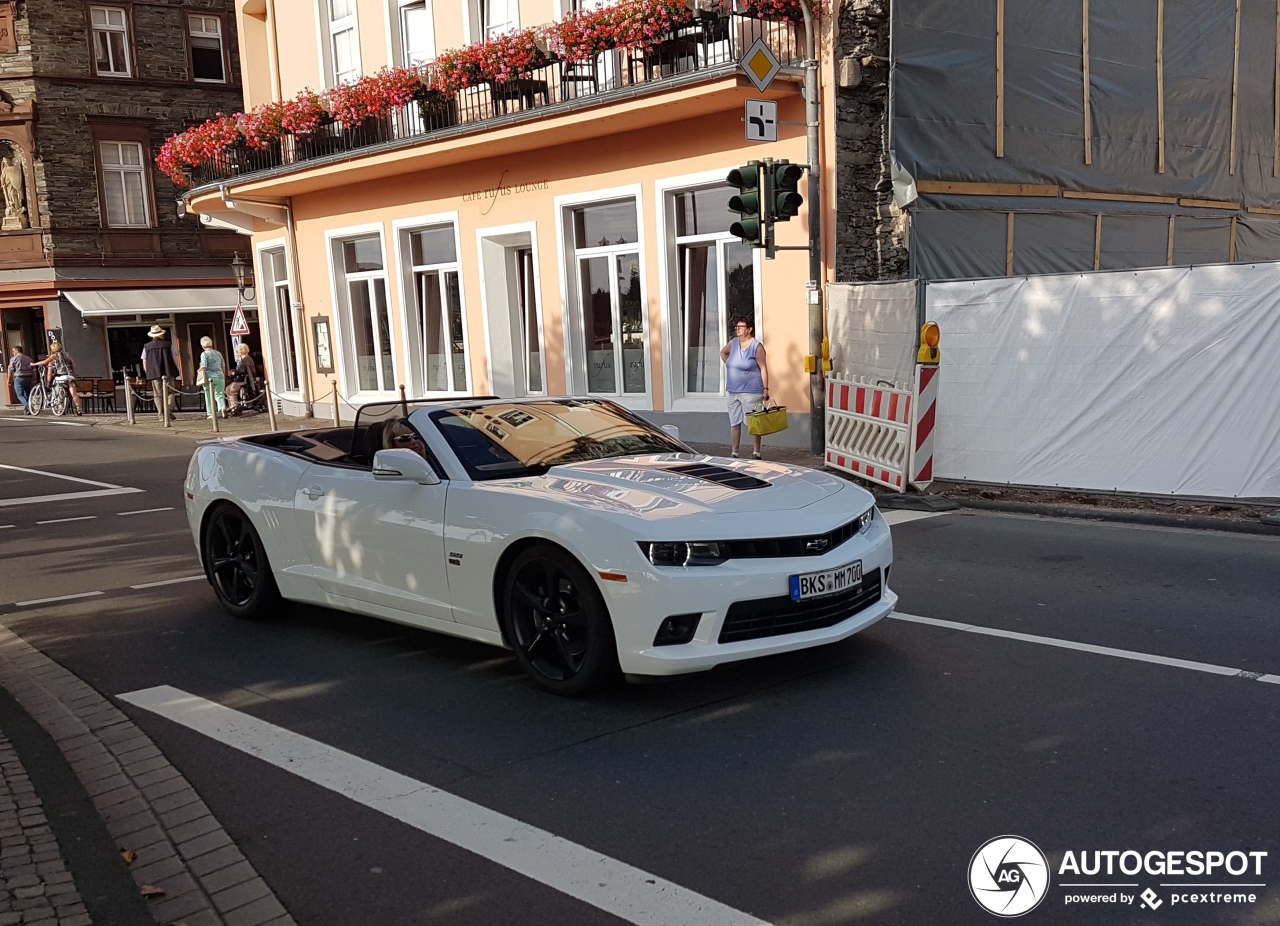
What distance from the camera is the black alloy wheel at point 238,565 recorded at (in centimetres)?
723

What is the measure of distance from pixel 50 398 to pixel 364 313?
12448 millimetres

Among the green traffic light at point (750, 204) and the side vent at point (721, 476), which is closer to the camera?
the side vent at point (721, 476)

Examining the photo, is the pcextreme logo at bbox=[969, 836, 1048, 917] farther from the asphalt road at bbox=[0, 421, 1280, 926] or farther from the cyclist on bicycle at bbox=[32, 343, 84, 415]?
the cyclist on bicycle at bbox=[32, 343, 84, 415]

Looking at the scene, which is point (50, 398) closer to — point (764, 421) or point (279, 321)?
point (279, 321)

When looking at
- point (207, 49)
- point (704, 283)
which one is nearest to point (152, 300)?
point (207, 49)

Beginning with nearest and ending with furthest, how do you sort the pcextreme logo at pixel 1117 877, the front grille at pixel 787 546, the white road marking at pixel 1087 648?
the pcextreme logo at pixel 1117 877, the front grille at pixel 787 546, the white road marking at pixel 1087 648

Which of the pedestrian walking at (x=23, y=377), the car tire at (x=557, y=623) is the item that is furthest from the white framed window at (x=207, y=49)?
the car tire at (x=557, y=623)

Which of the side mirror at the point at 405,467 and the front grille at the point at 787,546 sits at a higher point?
the side mirror at the point at 405,467

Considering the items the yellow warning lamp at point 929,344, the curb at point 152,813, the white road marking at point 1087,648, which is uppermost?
the yellow warning lamp at point 929,344

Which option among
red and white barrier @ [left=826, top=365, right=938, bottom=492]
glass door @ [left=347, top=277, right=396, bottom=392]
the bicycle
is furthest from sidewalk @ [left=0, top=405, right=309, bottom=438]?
red and white barrier @ [left=826, top=365, right=938, bottom=492]

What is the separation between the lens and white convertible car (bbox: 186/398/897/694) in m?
5.04

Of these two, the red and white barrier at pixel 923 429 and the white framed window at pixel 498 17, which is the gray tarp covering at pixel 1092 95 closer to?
the red and white barrier at pixel 923 429

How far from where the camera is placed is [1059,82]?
16.3m

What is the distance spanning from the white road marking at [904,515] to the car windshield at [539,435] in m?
3.88
